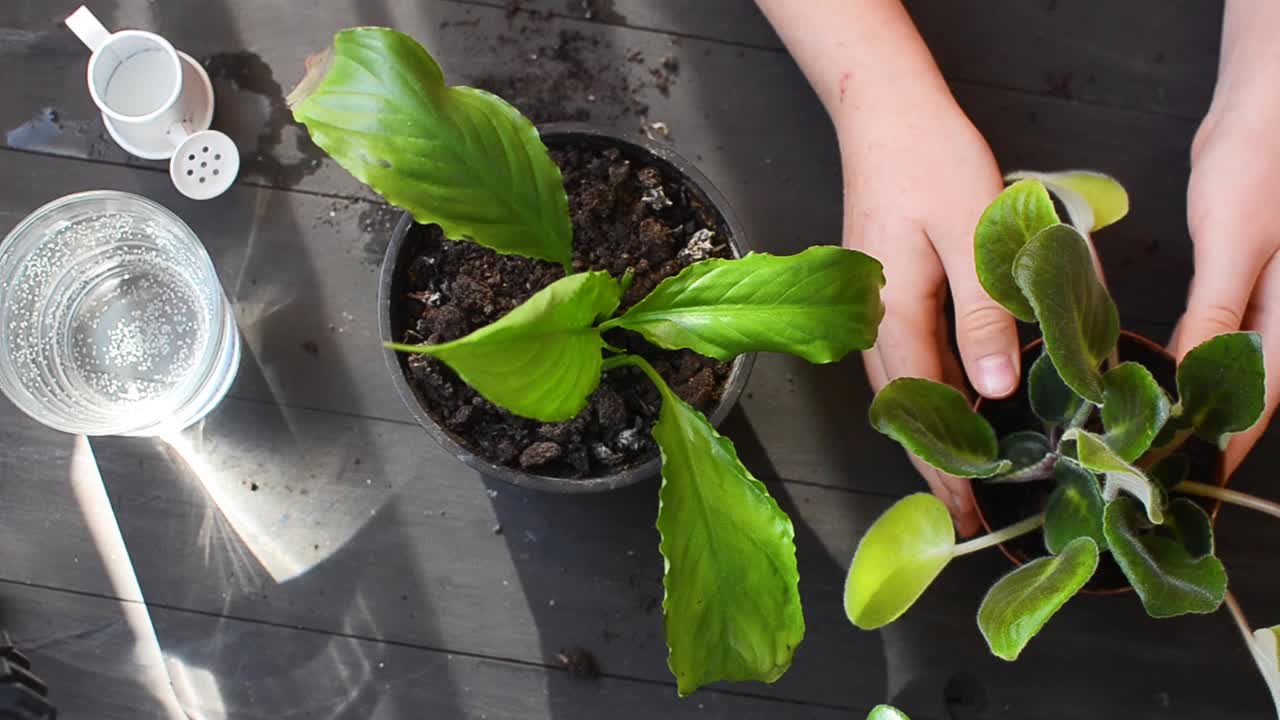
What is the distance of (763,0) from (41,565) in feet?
2.49

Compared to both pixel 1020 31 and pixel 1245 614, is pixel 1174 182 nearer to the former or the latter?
pixel 1020 31

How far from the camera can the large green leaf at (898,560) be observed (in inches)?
24.6

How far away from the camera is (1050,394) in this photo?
63 cm

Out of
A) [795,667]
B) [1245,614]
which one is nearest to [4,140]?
[795,667]

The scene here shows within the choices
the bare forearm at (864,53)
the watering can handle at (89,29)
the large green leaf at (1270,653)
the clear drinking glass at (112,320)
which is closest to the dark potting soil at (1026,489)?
the large green leaf at (1270,653)

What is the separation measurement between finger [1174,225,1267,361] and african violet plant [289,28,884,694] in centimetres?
28

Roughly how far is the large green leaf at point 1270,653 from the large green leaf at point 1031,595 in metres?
0.11

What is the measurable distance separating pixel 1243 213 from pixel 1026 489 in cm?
25

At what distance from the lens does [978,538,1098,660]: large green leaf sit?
50 centimetres

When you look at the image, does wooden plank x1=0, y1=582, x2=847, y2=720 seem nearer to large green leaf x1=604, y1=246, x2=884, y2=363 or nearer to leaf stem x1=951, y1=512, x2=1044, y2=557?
leaf stem x1=951, y1=512, x2=1044, y2=557

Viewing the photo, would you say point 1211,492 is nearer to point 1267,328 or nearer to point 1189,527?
point 1189,527

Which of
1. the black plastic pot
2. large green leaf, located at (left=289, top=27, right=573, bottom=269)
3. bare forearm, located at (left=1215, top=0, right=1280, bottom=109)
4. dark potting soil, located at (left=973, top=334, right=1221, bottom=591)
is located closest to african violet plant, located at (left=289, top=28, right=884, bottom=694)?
large green leaf, located at (left=289, top=27, right=573, bottom=269)

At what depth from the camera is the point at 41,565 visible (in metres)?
0.84

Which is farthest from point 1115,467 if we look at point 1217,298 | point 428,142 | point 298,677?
point 298,677
